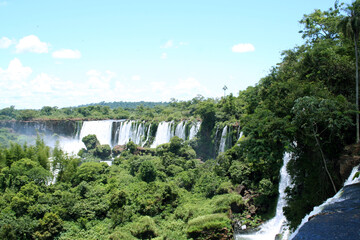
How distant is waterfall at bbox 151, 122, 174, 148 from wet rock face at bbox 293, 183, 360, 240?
29050 millimetres

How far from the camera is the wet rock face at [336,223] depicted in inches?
237

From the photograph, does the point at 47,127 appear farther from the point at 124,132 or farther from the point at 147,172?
the point at 147,172

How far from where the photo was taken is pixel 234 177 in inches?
745

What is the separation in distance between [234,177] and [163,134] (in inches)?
745

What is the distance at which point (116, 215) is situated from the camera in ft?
52.9

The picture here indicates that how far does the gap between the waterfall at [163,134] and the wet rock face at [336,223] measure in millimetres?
29050

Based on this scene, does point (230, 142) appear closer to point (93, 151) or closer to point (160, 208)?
point (160, 208)

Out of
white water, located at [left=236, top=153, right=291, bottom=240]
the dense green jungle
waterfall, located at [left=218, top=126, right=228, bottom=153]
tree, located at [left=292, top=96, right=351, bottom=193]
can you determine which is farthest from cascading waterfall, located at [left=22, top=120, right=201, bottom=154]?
tree, located at [left=292, top=96, right=351, bottom=193]

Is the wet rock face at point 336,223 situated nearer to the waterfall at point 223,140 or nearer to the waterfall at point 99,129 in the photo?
the waterfall at point 223,140

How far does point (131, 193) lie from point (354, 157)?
12.9 meters

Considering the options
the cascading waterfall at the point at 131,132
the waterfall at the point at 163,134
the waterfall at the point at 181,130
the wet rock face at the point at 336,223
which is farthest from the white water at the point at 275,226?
the cascading waterfall at the point at 131,132

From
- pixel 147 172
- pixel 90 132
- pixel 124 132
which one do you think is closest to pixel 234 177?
pixel 147 172

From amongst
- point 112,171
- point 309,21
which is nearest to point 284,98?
point 309,21

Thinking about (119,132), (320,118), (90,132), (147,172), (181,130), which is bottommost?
(147,172)
